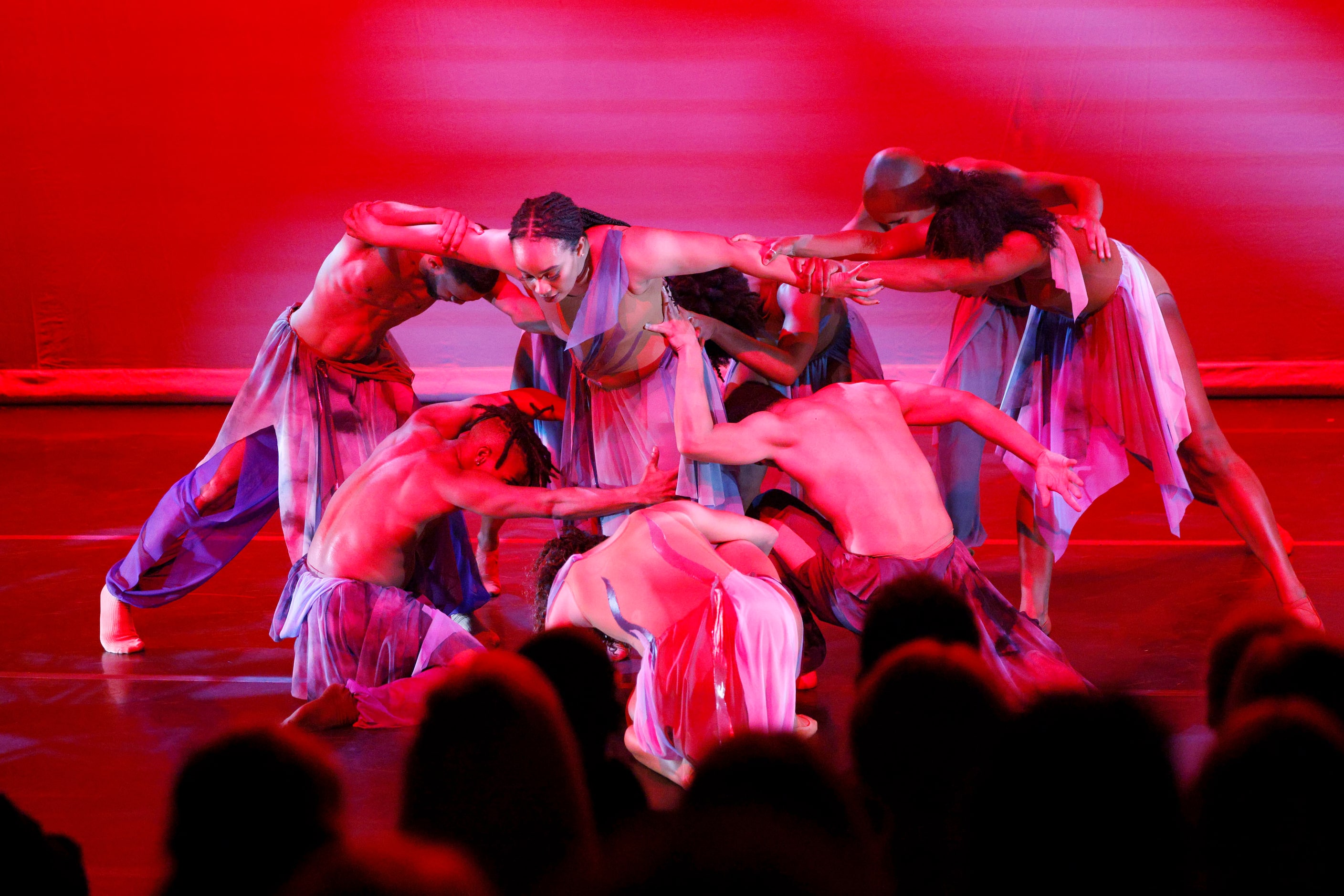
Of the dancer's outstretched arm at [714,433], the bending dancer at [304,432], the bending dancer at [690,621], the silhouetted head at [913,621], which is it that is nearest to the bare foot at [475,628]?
the bending dancer at [304,432]

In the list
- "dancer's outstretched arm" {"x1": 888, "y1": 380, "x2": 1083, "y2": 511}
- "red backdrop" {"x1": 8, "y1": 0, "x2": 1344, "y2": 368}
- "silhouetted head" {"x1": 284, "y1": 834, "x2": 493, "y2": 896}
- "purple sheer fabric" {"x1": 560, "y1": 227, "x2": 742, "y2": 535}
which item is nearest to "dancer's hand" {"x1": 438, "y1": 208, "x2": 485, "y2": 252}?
"purple sheer fabric" {"x1": 560, "y1": 227, "x2": 742, "y2": 535}

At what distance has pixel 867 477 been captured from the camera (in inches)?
105

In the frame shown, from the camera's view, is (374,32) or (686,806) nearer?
(686,806)

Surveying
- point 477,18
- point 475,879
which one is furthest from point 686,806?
point 477,18

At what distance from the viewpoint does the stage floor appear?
91.8 inches

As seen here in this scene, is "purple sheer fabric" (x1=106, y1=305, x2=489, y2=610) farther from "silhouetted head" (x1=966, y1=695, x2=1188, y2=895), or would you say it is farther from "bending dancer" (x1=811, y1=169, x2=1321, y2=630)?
"silhouetted head" (x1=966, y1=695, x2=1188, y2=895)

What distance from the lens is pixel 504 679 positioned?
135 cm

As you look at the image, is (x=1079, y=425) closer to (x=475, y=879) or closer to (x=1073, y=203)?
(x=1073, y=203)

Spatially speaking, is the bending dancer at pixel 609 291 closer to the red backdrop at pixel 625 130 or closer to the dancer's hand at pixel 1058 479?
the dancer's hand at pixel 1058 479

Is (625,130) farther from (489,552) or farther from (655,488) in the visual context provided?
(655,488)

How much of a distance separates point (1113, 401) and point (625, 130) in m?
4.71

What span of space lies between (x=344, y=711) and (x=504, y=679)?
1.43m

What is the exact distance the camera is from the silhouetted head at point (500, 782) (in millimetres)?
1249

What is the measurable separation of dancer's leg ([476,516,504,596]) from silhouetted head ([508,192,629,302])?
3.50 feet
